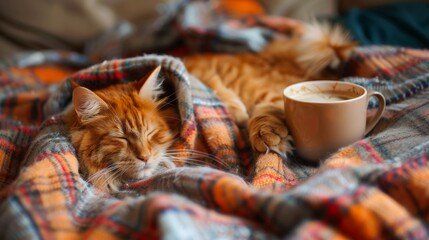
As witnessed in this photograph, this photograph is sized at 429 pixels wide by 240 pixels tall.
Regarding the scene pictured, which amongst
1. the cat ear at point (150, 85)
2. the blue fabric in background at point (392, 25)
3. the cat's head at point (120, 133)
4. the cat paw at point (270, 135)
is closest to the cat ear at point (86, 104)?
the cat's head at point (120, 133)

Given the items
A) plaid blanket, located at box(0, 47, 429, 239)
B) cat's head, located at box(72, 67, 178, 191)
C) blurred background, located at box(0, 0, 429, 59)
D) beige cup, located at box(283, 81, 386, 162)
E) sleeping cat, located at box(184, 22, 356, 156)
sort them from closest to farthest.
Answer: plaid blanket, located at box(0, 47, 429, 239), beige cup, located at box(283, 81, 386, 162), cat's head, located at box(72, 67, 178, 191), sleeping cat, located at box(184, 22, 356, 156), blurred background, located at box(0, 0, 429, 59)

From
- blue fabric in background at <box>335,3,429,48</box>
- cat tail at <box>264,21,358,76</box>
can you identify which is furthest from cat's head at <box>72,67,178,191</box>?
blue fabric in background at <box>335,3,429,48</box>

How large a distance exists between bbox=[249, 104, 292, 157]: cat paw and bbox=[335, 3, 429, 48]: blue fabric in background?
785 millimetres

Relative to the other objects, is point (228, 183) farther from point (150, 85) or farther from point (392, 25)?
point (392, 25)

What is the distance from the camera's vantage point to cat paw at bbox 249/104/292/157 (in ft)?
3.75

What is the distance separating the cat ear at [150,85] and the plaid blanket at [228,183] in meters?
0.05

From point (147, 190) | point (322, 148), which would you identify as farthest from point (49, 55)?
point (322, 148)

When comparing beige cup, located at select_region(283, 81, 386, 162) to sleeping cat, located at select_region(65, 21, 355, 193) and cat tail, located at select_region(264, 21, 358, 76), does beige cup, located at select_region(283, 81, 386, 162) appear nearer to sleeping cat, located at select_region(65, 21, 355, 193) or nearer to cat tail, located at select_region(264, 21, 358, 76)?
sleeping cat, located at select_region(65, 21, 355, 193)

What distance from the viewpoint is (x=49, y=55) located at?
2211 millimetres

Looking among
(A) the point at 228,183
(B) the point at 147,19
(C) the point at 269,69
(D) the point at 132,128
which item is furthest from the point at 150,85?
(B) the point at 147,19

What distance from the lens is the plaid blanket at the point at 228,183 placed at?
731 mm

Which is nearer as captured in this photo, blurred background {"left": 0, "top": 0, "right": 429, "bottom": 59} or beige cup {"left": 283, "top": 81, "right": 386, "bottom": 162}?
beige cup {"left": 283, "top": 81, "right": 386, "bottom": 162}

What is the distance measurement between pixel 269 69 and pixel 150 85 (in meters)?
0.62

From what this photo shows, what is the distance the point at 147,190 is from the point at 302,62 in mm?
855
